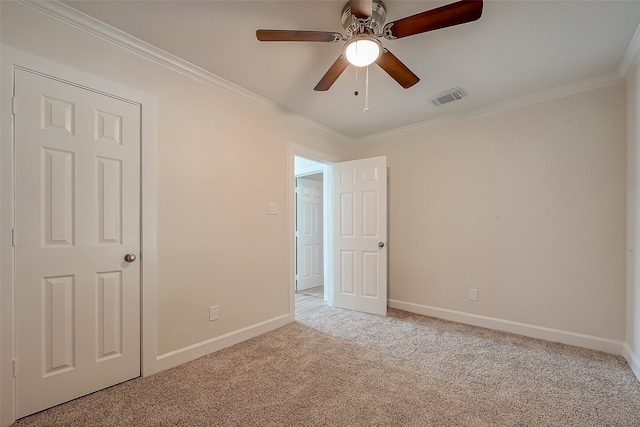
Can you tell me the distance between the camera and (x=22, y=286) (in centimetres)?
160

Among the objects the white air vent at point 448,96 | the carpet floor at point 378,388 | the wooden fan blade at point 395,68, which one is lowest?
the carpet floor at point 378,388

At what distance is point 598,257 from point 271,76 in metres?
3.38

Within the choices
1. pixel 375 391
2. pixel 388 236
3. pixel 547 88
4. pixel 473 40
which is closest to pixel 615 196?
pixel 547 88

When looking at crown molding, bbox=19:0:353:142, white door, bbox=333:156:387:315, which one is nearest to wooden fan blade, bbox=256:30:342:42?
crown molding, bbox=19:0:353:142

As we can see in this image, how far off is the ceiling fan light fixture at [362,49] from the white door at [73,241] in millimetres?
1594

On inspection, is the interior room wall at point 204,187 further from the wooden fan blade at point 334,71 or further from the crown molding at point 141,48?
the wooden fan blade at point 334,71

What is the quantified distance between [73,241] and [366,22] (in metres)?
2.27

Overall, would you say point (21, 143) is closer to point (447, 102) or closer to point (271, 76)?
point (271, 76)

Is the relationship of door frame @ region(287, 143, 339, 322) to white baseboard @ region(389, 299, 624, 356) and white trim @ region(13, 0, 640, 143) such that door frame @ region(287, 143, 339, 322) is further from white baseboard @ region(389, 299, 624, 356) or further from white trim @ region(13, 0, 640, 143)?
white baseboard @ region(389, 299, 624, 356)

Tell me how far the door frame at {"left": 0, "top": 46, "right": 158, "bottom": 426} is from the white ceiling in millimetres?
420

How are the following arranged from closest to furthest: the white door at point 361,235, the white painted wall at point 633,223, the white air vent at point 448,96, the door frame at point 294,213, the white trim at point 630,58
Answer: the white trim at point 630,58, the white painted wall at point 633,223, the white air vent at point 448,96, the door frame at point 294,213, the white door at point 361,235

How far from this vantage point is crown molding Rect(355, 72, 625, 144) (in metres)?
2.48

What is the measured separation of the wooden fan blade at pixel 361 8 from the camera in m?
1.39

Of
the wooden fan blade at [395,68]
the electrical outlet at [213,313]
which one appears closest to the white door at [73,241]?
the electrical outlet at [213,313]
